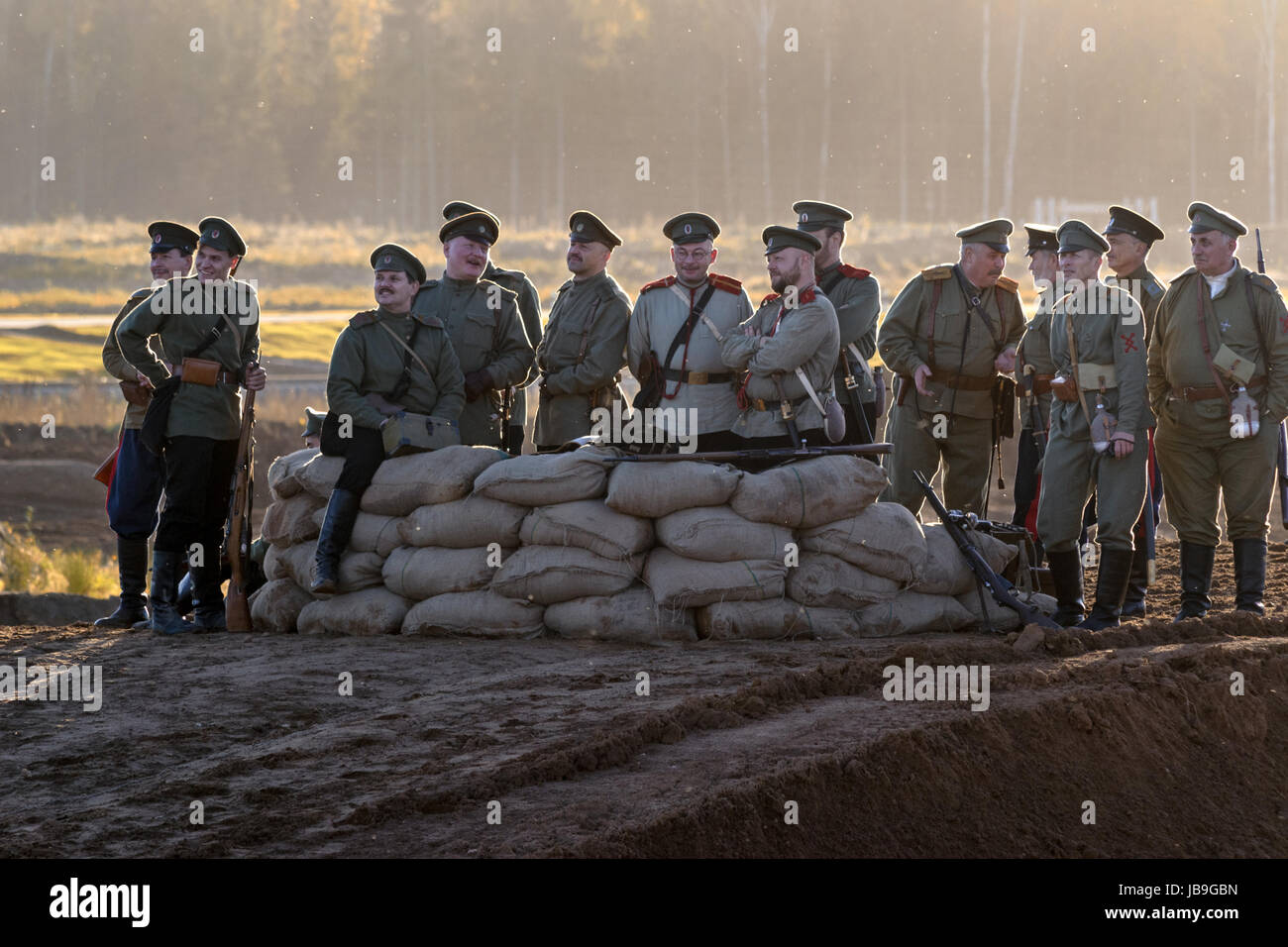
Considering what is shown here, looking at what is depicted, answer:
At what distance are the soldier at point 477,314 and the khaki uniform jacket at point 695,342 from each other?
707mm

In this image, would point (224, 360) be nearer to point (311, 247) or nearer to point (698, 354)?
point (698, 354)

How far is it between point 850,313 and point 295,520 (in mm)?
2911

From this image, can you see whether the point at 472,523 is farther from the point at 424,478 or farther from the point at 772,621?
the point at 772,621

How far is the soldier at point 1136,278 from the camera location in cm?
815

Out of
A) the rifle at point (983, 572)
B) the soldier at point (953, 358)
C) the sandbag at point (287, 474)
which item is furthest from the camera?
the soldier at point (953, 358)

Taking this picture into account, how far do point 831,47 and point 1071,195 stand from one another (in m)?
11.5

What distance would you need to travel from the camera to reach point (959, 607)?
754cm

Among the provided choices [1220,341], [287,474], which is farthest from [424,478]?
[1220,341]

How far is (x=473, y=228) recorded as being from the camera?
8.30 meters

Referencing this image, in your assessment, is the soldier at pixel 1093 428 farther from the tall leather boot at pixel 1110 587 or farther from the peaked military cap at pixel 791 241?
the peaked military cap at pixel 791 241

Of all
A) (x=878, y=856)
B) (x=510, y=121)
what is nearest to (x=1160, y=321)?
(x=878, y=856)

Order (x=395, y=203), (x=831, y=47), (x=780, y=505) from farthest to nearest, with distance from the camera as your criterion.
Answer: (x=831, y=47), (x=395, y=203), (x=780, y=505)

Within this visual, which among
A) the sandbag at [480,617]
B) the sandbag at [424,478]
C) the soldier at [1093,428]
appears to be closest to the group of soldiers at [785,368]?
the soldier at [1093,428]

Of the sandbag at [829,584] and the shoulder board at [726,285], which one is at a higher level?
the shoulder board at [726,285]
